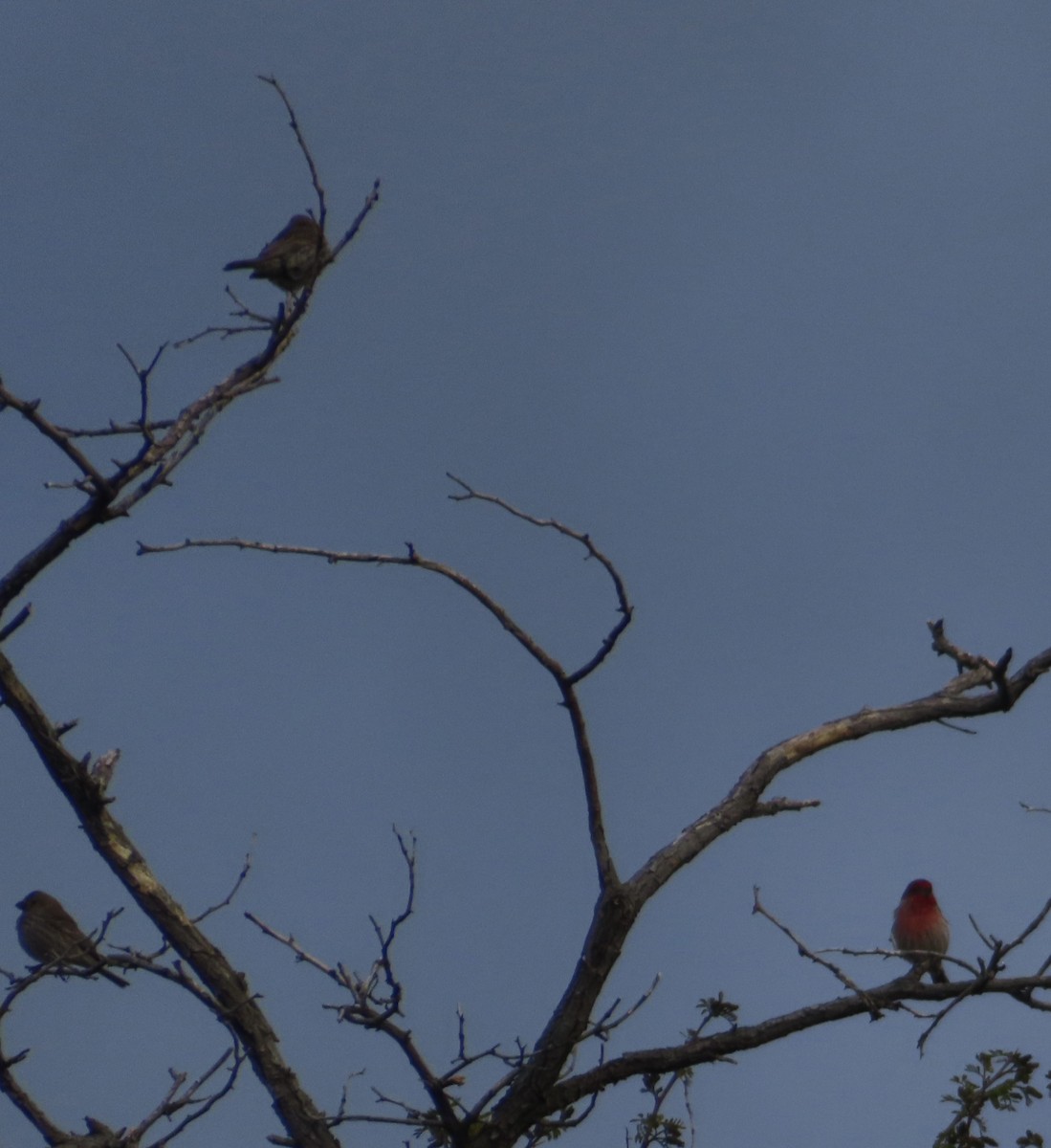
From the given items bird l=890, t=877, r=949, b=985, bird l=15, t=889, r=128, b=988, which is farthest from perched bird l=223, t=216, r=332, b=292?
bird l=890, t=877, r=949, b=985

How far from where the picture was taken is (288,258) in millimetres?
11250

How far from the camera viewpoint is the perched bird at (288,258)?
11.1 metres

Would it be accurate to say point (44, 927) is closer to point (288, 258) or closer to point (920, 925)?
point (288, 258)

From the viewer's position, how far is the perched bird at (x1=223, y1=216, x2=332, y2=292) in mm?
11148

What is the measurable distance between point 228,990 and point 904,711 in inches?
129

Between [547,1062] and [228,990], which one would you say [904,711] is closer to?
[547,1062]

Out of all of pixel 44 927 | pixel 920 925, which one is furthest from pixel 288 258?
pixel 920 925

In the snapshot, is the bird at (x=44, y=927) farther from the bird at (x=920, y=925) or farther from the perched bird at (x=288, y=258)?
the bird at (x=920, y=925)

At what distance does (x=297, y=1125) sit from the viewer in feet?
21.3

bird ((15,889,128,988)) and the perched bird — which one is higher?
the perched bird

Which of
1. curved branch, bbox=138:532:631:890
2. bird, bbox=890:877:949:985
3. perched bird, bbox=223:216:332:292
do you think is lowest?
curved branch, bbox=138:532:631:890

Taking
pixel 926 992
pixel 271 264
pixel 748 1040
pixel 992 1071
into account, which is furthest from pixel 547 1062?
pixel 271 264

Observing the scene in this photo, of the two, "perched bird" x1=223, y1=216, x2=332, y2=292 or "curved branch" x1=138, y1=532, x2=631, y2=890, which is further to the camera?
"perched bird" x1=223, y1=216, x2=332, y2=292

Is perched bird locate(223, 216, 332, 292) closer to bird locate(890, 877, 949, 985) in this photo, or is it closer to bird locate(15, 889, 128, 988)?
bird locate(15, 889, 128, 988)
